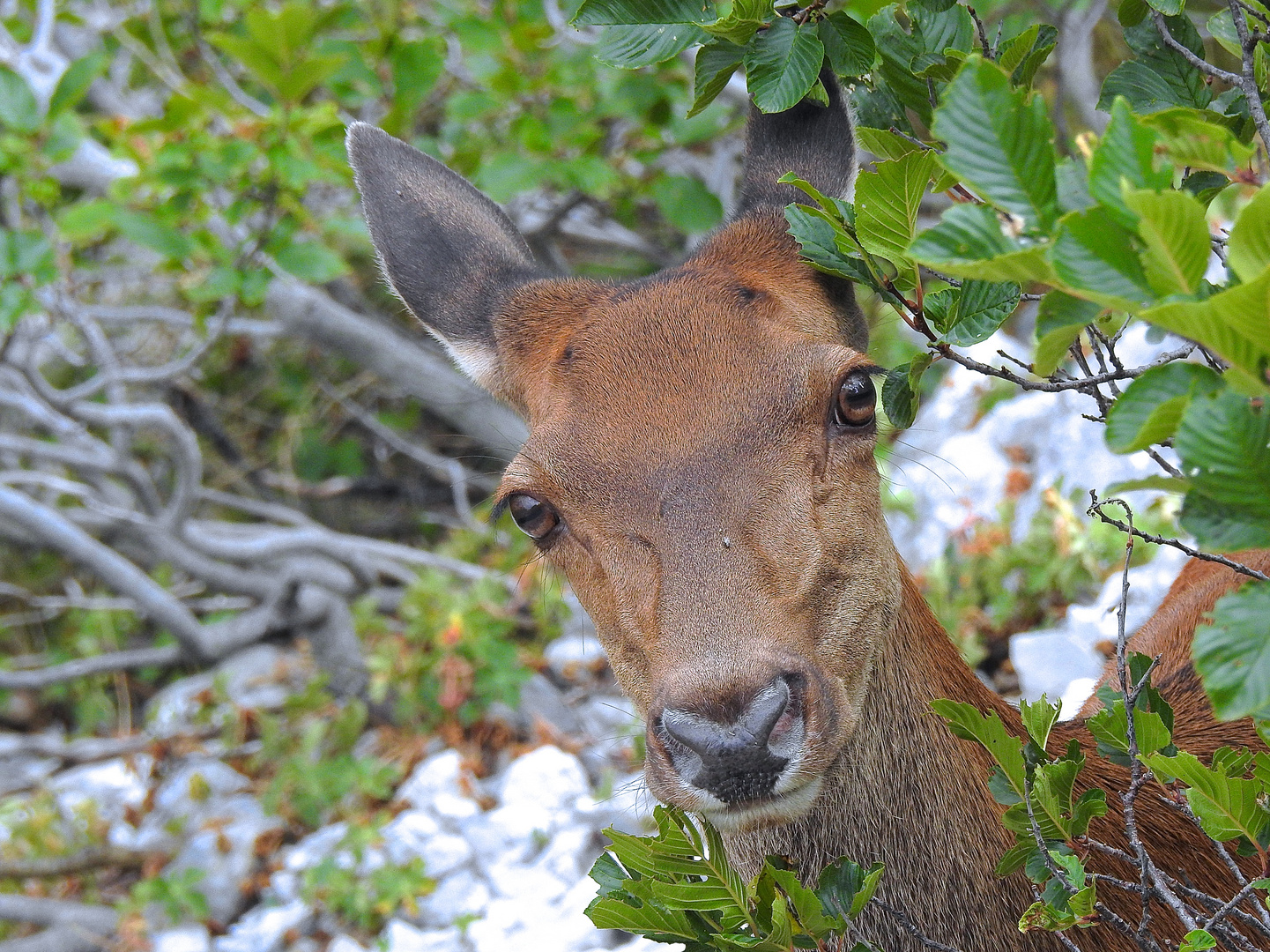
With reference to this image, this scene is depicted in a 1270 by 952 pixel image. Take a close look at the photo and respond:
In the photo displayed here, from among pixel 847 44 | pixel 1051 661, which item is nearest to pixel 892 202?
pixel 847 44

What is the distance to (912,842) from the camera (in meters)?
2.67

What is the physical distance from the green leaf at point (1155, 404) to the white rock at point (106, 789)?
19.7 feet

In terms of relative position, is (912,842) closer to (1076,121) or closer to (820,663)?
(820,663)

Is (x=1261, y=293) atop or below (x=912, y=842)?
atop

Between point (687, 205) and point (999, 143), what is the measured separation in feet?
16.1

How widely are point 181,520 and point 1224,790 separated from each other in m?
5.59

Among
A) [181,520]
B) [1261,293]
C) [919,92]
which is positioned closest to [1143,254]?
[1261,293]

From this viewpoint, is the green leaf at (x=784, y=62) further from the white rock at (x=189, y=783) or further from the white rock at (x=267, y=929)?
the white rock at (x=189, y=783)

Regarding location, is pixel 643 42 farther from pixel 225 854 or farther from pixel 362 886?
pixel 225 854

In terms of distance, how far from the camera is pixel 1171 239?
1.30 metres

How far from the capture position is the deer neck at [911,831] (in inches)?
104

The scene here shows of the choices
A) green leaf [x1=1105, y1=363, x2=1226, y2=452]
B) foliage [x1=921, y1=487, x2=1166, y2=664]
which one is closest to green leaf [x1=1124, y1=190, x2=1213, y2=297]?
green leaf [x1=1105, y1=363, x2=1226, y2=452]

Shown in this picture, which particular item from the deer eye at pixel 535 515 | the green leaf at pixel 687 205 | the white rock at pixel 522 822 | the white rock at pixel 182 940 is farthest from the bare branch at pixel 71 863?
the green leaf at pixel 687 205

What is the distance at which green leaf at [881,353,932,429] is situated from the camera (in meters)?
2.21
